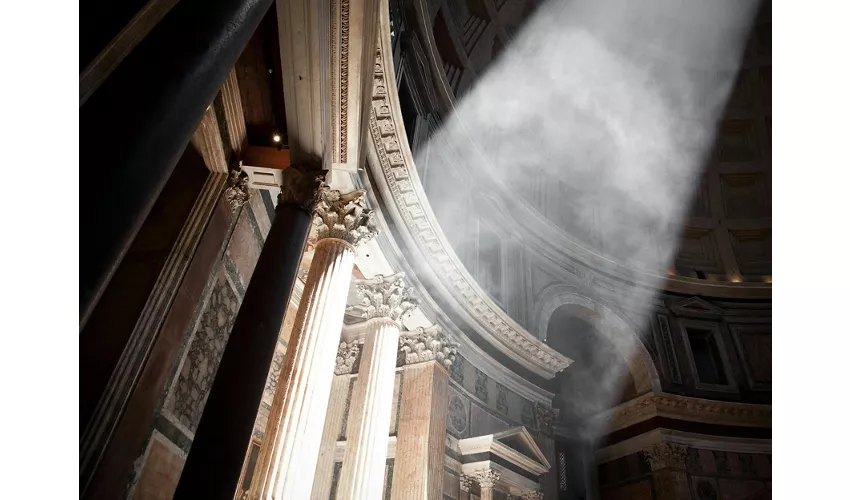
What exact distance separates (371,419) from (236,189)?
9.83ft

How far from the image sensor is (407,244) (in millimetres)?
7012

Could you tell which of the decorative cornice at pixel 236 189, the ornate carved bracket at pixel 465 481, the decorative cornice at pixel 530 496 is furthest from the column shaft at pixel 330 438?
the decorative cornice at pixel 236 189

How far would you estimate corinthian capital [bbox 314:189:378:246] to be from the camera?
16.6 feet

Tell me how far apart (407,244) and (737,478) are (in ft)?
31.6

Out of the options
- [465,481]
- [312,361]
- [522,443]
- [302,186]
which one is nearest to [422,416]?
[465,481]

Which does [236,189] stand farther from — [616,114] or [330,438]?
[616,114]

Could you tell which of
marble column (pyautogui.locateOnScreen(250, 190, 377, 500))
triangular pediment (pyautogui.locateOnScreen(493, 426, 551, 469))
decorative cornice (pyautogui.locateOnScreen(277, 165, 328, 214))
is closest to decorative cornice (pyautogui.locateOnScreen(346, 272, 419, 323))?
marble column (pyautogui.locateOnScreen(250, 190, 377, 500))

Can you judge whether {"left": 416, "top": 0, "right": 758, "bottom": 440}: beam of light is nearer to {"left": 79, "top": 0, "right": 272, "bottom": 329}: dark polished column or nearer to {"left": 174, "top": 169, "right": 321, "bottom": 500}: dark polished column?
{"left": 174, "top": 169, "right": 321, "bottom": 500}: dark polished column

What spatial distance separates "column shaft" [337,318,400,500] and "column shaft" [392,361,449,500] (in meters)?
0.86

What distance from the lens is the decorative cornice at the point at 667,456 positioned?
34.9 feet

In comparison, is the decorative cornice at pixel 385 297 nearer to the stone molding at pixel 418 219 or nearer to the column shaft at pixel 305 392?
the stone molding at pixel 418 219

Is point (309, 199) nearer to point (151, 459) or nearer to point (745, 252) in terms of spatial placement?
point (151, 459)

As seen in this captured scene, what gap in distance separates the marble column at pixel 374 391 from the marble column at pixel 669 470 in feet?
24.5
